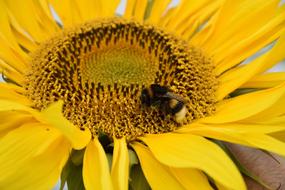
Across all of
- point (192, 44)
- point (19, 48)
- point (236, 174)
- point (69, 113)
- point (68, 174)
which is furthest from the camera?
point (192, 44)

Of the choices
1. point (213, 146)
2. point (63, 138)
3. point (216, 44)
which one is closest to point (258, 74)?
point (216, 44)

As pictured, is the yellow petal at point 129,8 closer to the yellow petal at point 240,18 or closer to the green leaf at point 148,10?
the green leaf at point 148,10

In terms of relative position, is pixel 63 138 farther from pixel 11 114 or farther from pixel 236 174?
pixel 236 174

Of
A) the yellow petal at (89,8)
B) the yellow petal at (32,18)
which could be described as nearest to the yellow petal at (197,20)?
the yellow petal at (89,8)

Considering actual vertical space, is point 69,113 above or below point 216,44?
below

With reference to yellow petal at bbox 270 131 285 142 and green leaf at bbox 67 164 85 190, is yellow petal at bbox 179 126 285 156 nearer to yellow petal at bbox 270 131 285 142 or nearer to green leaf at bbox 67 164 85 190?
yellow petal at bbox 270 131 285 142

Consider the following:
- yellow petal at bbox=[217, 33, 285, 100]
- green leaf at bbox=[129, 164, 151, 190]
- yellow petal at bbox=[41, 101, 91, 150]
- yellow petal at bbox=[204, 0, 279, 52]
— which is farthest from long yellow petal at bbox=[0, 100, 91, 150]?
yellow petal at bbox=[204, 0, 279, 52]
